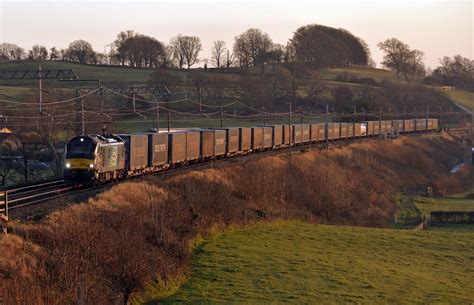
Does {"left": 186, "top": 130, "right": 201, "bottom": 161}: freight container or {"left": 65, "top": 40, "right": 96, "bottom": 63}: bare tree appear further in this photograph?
{"left": 65, "top": 40, "right": 96, "bottom": 63}: bare tree

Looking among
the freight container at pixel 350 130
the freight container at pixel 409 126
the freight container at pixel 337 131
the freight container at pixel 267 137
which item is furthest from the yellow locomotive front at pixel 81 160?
the freight container at pixel 409 126

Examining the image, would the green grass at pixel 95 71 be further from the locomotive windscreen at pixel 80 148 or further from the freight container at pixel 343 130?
the locomotive windscreen at pixel 80 148

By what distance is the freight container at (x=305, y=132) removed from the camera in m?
73.8

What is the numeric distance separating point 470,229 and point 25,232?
1501 inches

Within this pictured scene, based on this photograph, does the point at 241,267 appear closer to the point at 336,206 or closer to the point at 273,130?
the point at 336,206

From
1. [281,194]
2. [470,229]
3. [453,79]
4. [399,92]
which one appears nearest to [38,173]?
[281,194]

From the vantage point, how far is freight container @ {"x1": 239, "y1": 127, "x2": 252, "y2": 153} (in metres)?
57.7

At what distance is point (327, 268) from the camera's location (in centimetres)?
3027

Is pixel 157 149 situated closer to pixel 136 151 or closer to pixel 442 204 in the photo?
pixel 136 151

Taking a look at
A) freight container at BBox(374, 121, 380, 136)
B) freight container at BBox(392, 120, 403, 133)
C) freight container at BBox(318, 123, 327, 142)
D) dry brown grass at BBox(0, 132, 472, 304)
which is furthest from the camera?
freight container at BBox(392, 120, 403, 133)

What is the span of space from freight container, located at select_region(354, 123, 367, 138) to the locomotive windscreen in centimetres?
6183

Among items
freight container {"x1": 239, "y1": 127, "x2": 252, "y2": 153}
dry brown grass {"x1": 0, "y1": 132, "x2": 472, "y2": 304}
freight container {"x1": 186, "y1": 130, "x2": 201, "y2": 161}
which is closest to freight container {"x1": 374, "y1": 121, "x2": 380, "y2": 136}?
dry brown grass {"x1": 0, "y1": 132, "x2": 472, "y2": 304}

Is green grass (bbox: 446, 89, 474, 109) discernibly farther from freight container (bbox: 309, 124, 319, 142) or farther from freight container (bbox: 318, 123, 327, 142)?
freight container (bbox: 309, 124, 319, 142)

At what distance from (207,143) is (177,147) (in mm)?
5855
